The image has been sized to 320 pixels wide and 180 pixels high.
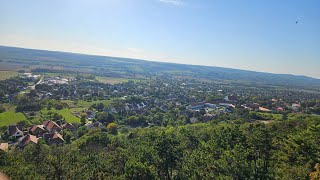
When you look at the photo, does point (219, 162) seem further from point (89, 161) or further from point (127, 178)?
point (89, 161)


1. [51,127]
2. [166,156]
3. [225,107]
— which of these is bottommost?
[51,127]

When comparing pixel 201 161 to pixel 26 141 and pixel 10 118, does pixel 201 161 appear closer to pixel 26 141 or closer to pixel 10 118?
pixel 26 141

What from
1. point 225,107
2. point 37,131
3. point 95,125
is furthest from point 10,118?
point 225,107

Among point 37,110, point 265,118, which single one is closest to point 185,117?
point 265,118

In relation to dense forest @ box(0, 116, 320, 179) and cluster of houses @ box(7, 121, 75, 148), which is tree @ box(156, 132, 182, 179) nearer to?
dense forest @ box(0, 116, 320, 179)

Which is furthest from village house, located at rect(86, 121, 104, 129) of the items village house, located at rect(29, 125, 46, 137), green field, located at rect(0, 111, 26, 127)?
green field, located at rect(0, 111, 26, 127)

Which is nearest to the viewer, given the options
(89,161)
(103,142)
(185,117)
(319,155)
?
(319,155)
